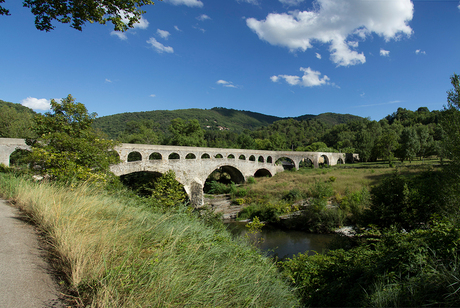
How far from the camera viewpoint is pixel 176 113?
127 metres

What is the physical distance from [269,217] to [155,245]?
60.6 ft

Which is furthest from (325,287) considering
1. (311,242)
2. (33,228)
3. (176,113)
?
(176,113)

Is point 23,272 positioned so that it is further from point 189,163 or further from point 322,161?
point 322,161

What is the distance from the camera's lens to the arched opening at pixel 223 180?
1276 inches

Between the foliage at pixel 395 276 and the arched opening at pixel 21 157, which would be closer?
the foliage at pixel 395 276

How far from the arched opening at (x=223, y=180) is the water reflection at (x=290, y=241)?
14.1 meters

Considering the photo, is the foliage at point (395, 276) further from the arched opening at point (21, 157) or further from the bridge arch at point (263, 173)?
the bridge arch at point (263, 173)

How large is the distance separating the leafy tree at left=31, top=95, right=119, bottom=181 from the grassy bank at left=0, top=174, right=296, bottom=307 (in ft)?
12.9

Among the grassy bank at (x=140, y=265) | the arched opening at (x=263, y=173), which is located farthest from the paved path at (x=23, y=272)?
the arched opening at (x=263, y=173)

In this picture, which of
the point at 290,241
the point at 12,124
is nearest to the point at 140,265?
the point at 290,241

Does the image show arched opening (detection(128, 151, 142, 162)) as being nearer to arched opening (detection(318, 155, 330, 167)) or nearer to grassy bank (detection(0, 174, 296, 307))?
grassy bank (detection(0, 174, 296, 307))

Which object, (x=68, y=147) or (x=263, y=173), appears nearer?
(x=68, y=147)

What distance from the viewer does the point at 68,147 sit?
9148mm

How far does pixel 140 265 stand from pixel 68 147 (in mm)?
8642
